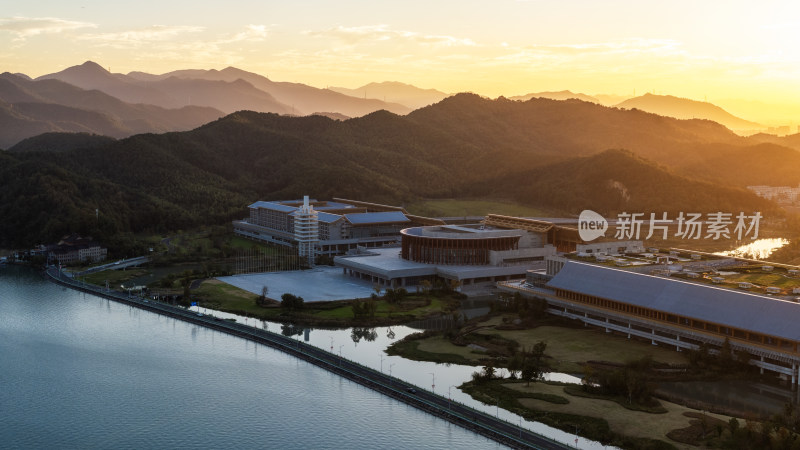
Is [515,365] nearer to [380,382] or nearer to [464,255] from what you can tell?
[380,382]

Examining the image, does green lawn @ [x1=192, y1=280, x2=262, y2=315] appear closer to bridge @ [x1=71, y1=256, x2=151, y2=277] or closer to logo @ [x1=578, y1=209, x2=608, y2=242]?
bridge @ [x1=71, y1=256, x2=151, y2=277]

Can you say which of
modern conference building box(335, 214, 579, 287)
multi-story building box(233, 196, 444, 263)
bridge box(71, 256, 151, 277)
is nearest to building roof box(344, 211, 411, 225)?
multi-story building box(233, 196, 444, 263)

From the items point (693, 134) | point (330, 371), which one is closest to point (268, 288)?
point (330, 371)

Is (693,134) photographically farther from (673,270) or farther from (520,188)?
(673,270)

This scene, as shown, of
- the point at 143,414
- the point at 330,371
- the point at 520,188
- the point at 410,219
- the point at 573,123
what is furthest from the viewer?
the point at 573,123

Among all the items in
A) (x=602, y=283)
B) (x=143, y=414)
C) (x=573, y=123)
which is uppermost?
(x=573, y=123)

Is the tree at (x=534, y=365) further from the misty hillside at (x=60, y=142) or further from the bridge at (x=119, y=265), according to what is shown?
the misty hillside at (x=60, y=142)
